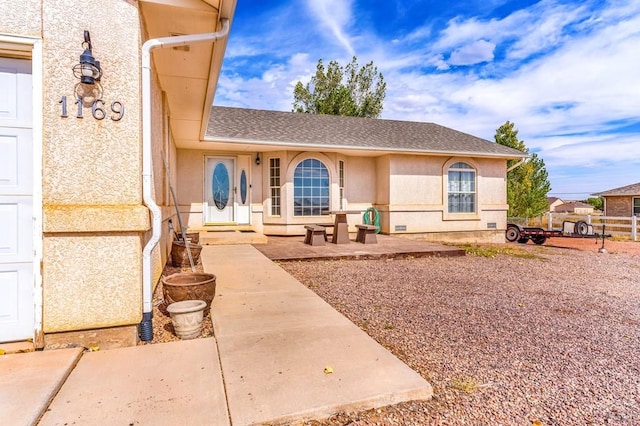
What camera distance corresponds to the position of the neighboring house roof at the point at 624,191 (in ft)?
72.1

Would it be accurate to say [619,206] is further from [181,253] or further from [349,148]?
[181,253]

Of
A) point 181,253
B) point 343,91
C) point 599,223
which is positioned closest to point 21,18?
point 181,253

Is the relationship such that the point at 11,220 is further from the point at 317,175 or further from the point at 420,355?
the point at 317,175

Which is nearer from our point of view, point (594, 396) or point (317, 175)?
point (594, 396)

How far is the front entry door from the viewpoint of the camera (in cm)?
1111

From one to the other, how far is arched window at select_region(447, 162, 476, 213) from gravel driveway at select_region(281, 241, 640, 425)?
563cm

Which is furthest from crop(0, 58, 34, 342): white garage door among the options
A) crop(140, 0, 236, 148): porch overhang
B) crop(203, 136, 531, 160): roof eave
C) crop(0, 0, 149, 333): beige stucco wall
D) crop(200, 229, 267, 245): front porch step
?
crop(203, 136, 531, 160): roof eave

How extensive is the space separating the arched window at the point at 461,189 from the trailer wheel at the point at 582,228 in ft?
10.7

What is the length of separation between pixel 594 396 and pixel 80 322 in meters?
4.00

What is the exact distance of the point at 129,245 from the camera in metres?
2.96

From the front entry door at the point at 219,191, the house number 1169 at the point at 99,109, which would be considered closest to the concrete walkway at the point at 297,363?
the house number 1169 at the point at 99,109

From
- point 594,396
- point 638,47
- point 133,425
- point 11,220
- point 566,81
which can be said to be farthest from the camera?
point 566,81

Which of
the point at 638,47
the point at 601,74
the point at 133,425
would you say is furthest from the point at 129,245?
the point at 601,74

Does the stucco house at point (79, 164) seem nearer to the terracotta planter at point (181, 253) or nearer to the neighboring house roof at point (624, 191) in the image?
the terracotta planter at point (181, 253)
